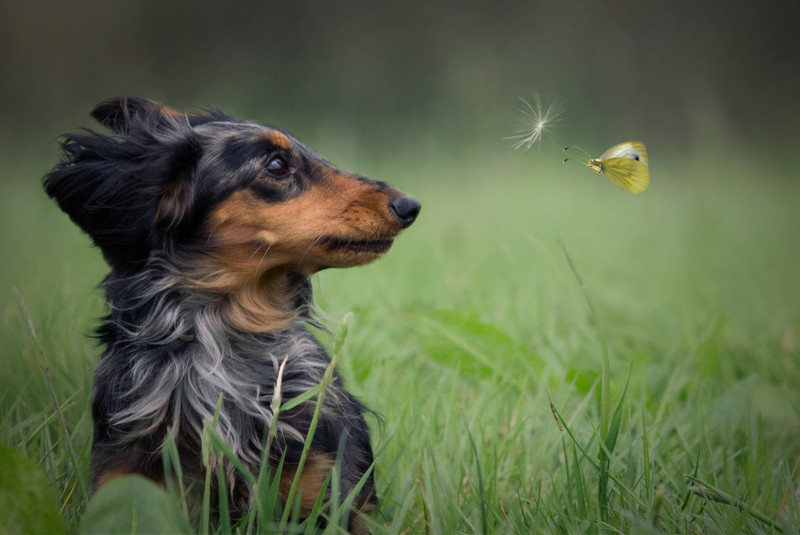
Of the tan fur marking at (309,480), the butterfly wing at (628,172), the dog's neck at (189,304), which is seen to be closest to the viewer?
the butterfly wing at (628,172)

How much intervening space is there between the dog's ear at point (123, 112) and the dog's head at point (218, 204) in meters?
0.11

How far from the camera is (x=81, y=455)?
223cm

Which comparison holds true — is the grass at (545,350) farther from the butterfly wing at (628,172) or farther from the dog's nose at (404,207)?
the dog's nose at (404,207)

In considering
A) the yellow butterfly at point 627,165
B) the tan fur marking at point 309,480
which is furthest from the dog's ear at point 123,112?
the yellow butterfly at point 627,165

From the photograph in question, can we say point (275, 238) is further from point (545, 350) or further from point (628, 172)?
point (545, 350)

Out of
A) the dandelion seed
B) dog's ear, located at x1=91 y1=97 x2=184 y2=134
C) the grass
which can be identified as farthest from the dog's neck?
the dandelion seed

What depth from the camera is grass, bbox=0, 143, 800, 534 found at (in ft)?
6.37

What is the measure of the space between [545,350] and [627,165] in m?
2.14

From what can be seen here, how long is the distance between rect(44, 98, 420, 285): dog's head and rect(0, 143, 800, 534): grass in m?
0.34

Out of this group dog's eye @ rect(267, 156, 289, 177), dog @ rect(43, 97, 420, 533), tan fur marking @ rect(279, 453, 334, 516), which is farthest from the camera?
dog's eye @ rect(267, 156, 289, 177)

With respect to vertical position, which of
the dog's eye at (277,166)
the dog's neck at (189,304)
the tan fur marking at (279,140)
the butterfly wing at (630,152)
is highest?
the butterfly wing at (630,152)

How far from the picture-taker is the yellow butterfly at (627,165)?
56.7 inches

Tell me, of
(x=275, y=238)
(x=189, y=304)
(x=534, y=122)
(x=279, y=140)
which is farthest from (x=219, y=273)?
(x=534, y=122)

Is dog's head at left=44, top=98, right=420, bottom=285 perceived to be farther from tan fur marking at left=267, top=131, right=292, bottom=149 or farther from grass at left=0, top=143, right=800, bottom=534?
grass at left=0, top=143, right=800, bottom=534
